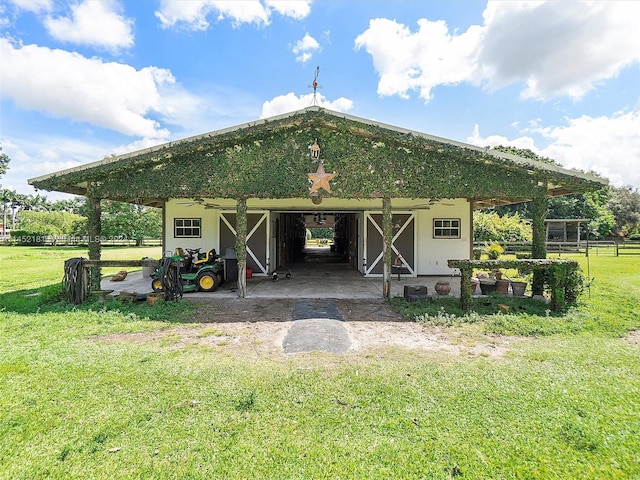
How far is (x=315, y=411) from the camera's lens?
114 inches

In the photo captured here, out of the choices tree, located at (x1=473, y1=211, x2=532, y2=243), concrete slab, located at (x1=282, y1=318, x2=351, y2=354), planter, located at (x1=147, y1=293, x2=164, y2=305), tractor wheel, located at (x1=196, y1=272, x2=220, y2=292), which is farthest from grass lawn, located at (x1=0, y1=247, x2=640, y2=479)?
tree, located at (x1=473, y1=211, x2=532, y2=243)

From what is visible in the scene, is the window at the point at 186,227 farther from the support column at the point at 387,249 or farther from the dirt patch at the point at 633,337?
the dirt patch at the point at 633,337

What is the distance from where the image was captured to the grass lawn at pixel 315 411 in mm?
2268

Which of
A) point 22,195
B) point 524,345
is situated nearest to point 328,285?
point 524,345

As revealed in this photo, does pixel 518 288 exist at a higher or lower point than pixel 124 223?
lower

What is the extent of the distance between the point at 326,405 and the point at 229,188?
560cm

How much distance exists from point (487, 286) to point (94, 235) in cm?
953

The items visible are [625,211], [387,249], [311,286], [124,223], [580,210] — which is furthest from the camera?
[625,211]

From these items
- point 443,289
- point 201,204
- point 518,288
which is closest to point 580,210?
point 518,288

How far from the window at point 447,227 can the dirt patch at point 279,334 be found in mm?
5725

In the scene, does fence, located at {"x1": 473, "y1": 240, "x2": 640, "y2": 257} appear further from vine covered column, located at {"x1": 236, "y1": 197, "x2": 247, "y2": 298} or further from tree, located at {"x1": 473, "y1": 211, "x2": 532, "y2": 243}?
vine covered column, located at {"x1": 236, "y1": 197, "x2": 247, "y2": 298}

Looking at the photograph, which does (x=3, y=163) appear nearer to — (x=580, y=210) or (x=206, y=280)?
(x=206, y=280)

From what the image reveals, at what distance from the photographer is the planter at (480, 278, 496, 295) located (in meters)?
8.05

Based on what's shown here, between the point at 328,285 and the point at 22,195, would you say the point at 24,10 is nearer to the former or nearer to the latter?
the point at 328,285
